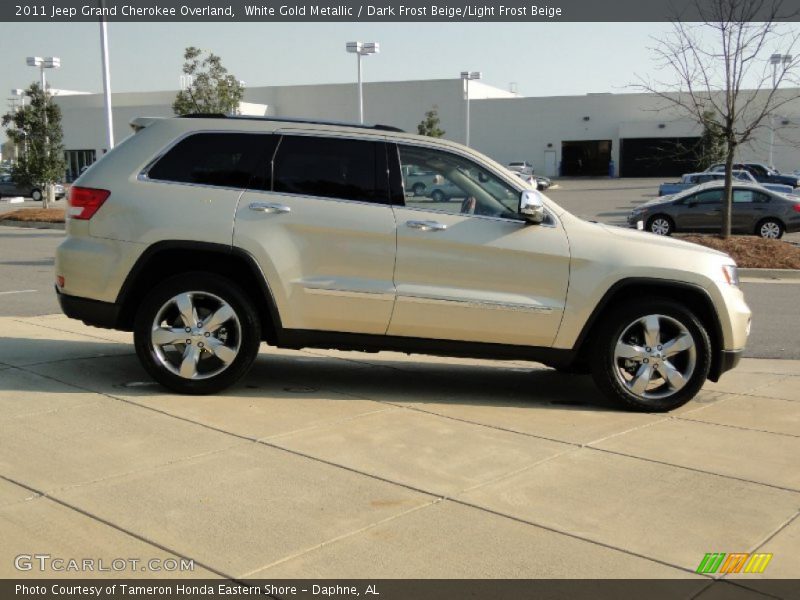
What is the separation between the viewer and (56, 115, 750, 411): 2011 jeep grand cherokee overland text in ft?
20.4

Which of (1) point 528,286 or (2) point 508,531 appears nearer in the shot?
(2) point 508,531

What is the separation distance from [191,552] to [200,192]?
3.07 m

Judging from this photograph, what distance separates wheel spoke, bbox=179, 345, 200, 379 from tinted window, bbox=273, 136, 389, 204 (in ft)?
4.06

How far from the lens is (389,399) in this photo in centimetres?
658

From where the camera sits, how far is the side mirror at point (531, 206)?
6.11 m

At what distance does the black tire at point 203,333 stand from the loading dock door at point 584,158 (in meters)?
73.2

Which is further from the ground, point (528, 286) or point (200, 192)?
point (200, 192)

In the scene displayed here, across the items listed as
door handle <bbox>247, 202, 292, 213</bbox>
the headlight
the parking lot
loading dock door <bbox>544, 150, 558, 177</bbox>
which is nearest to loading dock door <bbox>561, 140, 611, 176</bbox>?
loading dock door <bbox>544, 150, 558, 177</bbox>

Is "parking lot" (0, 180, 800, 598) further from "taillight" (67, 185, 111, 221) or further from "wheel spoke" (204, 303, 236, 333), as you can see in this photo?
"taillight" (67, 185, 111, 221)

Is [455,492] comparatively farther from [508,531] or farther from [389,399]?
[389,399]
